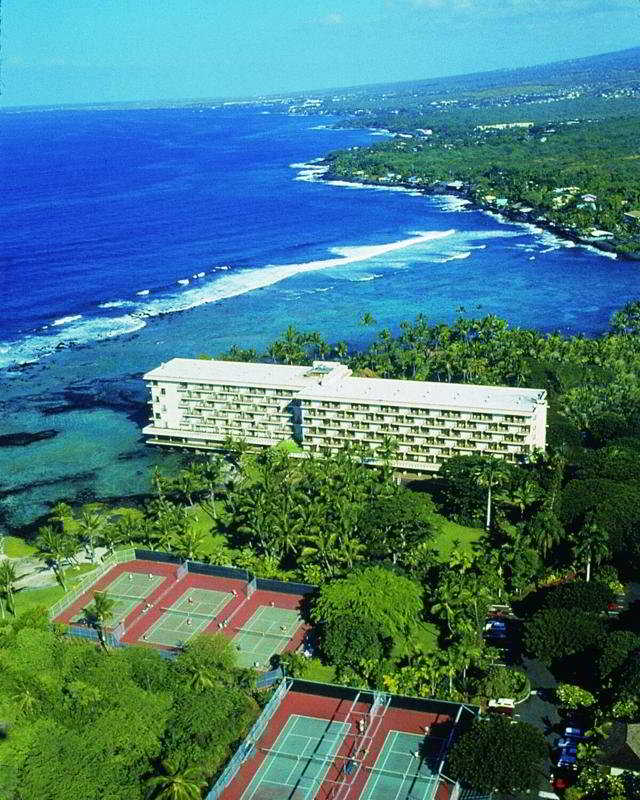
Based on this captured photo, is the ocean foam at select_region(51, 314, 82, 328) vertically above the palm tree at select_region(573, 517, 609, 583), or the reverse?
the palm tree at select_region(573, 517, 609, 583)

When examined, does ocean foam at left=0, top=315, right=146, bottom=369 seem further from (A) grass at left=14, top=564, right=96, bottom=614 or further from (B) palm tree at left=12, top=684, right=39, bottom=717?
(B) palm tree at left=12, top=684, right=39, bottom=717

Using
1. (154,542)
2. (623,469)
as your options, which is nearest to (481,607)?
(623,469)

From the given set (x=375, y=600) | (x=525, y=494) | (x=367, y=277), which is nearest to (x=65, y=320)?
(x=367, y=277)

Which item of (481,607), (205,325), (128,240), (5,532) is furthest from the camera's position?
(128,240)

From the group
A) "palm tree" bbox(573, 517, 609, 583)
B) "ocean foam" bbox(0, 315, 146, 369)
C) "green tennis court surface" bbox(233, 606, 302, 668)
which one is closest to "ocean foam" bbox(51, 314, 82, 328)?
"ocean foam" bbox(0, 315, 146, 369)

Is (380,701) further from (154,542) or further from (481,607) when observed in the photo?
(154,542)
